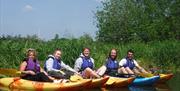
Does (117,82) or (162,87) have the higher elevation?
(117,82)

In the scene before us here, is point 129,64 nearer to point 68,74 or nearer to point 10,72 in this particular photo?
point 68,74

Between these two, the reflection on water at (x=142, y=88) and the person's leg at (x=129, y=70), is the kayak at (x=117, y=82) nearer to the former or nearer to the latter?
the reflection on water at (x=142, y=88)

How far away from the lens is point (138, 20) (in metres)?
46.5

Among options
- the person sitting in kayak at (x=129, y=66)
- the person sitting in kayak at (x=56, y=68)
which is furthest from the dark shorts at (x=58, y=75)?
the person sitting in kayak at (x=129, y=66)

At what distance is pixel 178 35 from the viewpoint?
4294 cm

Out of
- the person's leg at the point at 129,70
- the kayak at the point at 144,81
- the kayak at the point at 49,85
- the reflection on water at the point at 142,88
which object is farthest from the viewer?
the person's leg at the point at 129,70

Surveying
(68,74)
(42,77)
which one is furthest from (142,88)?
(42,77)

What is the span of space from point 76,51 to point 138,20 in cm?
2337

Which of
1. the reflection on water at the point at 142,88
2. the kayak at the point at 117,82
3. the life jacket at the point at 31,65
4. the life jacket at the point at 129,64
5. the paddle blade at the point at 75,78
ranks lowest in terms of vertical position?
the reflection on water at the point at 142,88

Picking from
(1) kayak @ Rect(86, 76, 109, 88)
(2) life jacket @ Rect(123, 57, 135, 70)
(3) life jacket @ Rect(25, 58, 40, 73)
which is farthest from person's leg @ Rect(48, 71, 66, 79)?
(2) life jacket @ Rect(123, 57, 135, 70)

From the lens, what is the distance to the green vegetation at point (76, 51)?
22.0 metres

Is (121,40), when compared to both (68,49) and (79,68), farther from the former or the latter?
(79,68)

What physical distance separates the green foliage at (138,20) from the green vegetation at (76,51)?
1452 cm

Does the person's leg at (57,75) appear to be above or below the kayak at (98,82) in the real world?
above
